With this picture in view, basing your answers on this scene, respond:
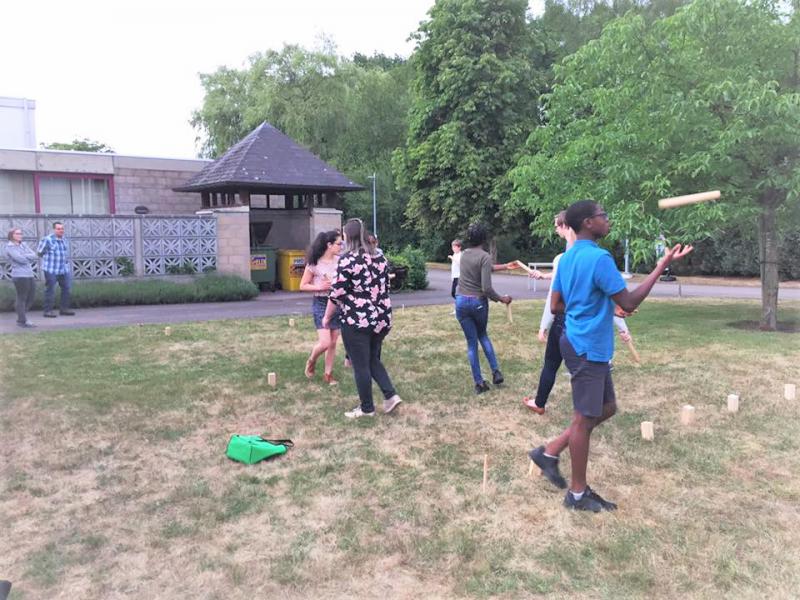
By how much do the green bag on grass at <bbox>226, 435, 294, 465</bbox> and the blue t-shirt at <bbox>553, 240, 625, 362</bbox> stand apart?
7.83 feet

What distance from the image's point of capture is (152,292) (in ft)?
49.6

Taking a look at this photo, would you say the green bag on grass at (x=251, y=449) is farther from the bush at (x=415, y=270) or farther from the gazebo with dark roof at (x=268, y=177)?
the bush at (x=415, y=270)

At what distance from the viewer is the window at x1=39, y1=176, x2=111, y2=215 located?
19812 millimetres

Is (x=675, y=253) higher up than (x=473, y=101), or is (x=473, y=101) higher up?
(x=473, y=101)

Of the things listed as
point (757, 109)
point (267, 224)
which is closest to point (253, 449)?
point (757, 109)

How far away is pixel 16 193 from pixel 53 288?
27.8 ft

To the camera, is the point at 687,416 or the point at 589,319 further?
the point at 687,416

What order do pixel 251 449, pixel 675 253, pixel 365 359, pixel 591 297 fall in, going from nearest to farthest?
Answer: pixel 675 253
pixel 591 297
pixel 251 449
pixel 365 359

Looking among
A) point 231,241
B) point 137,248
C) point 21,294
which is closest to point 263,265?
point 231,241

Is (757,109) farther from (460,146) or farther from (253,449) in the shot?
(460,146)

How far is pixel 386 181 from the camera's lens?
35094 millimetres

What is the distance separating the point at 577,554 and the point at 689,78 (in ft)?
29.0

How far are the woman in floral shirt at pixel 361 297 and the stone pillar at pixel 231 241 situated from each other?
11557 millimetres

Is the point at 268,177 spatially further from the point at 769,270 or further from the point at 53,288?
the point at 769,270
